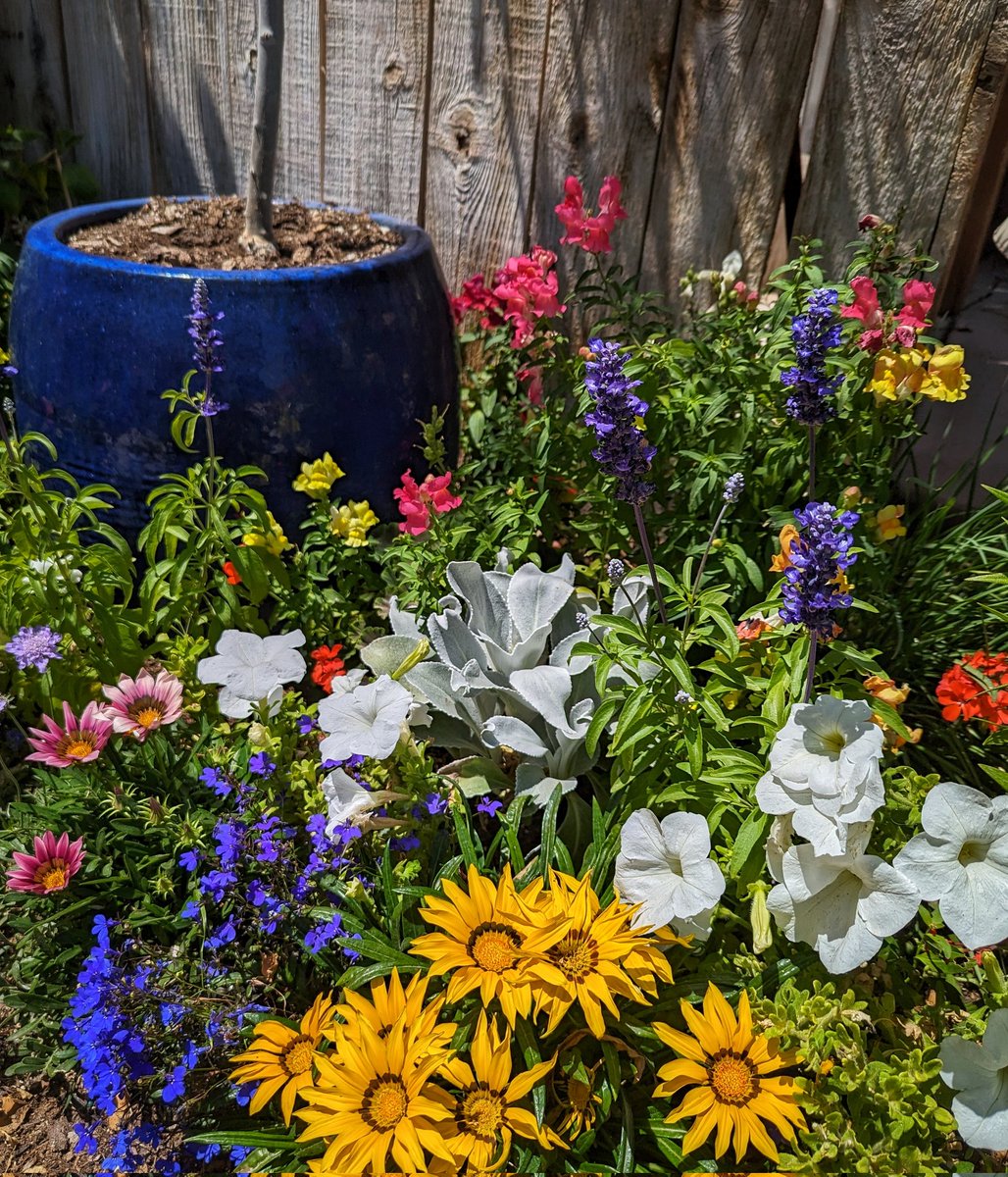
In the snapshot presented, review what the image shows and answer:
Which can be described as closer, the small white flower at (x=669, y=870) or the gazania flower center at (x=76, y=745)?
the small white flower at (x=669, y=870)

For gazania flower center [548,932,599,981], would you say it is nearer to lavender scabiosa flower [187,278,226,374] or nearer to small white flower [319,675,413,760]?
small white flower [319,675,413,760]

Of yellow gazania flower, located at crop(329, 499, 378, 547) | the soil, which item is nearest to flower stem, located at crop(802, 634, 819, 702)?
yellow gazania flower, located at crop(329, 499, 378, 547)

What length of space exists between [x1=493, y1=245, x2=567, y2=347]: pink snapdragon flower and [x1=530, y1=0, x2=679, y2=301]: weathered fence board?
55 cm

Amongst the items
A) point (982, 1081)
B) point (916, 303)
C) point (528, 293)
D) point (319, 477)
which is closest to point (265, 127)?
point (528, 293)

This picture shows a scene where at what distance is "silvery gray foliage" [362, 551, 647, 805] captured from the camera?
1.80 meters

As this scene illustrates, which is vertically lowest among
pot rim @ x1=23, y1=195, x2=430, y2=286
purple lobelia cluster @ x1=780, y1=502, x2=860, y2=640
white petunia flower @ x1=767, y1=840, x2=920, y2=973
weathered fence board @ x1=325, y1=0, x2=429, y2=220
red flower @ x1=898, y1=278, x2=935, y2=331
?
white petunia flower @ x1=767, y1=840, x2=920, y2=973

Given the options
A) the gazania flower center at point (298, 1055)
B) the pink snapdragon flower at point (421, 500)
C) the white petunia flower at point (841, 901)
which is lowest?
the gazania flower center at point (298, 1055)

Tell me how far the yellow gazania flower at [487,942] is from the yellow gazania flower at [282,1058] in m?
0.21

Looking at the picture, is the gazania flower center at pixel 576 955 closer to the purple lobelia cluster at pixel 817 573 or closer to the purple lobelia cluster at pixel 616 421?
the purple lobelia cluster at pixel 817 573

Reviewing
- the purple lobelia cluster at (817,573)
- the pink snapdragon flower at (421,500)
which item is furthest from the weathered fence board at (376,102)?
→ the purple lobelia cluster at (817,573)

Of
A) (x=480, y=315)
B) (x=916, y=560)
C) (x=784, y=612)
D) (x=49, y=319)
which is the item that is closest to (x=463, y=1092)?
(x=784, y=612)

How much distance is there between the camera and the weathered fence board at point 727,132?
8.23 ft

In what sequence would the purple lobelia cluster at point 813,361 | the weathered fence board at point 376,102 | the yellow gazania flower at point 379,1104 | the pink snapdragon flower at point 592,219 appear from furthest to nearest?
the weathered fence board at point 376,102
the pink snapdragon flower at point 592,219
the purple lobelia cluster at point 813,361
the yellow gazania flower at point 379,1104

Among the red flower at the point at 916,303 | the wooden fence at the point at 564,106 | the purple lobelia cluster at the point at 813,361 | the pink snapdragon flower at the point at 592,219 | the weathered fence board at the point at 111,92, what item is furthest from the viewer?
the weathered fence board at the point at 111,92
